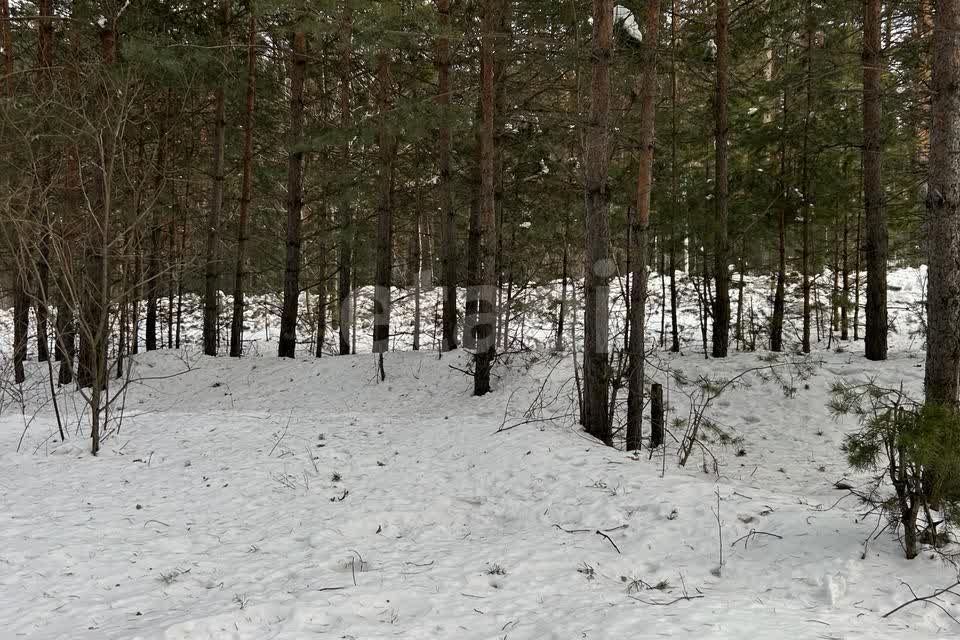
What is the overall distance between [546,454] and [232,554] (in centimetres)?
326

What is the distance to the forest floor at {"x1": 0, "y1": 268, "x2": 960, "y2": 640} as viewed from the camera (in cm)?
336

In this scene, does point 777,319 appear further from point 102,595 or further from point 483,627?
point 102,595

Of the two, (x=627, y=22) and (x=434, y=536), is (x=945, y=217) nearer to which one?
(x=627, y=22)

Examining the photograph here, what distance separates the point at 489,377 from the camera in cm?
1066

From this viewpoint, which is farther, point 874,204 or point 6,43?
point 6,43

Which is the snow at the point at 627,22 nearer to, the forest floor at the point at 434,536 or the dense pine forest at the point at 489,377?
the dense pine forest at the point at 489,377

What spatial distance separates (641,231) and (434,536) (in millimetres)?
4645

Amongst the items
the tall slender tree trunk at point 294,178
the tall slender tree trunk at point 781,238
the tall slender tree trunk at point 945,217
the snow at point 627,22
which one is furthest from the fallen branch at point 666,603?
the tall slender tree trunk at point 294,178

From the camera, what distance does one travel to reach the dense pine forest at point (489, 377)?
12.0ft

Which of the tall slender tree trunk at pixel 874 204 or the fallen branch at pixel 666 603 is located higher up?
the tall slender tree trunk at pixel 874 204

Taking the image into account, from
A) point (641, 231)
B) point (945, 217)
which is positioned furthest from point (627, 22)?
point (945, 217)

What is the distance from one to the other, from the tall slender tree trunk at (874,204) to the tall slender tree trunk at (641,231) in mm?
4781

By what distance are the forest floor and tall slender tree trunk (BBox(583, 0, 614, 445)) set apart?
58 centimetres

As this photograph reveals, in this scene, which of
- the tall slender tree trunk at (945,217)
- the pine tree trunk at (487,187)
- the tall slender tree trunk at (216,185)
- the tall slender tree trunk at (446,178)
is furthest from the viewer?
the tall slender tree trunk at (216,185)
